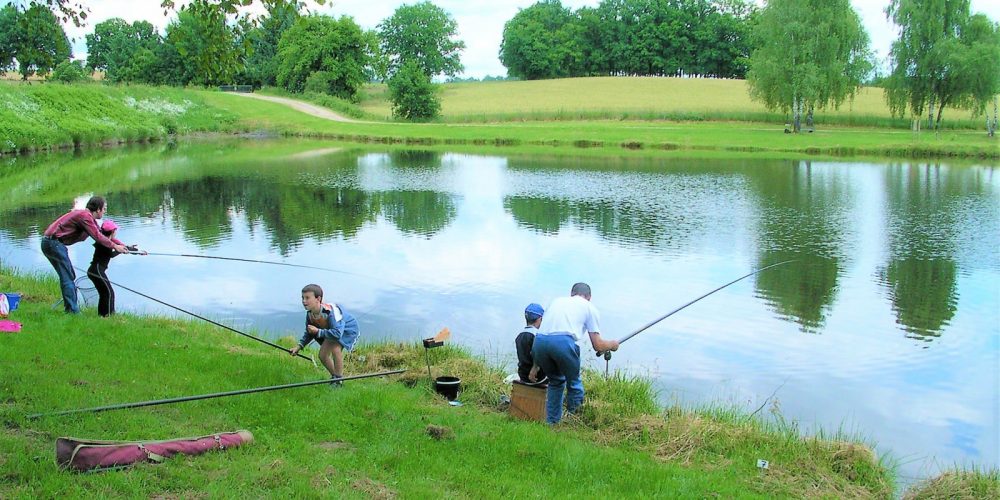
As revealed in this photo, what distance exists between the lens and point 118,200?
27734 millimetres

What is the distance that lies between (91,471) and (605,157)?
42516 millimetres

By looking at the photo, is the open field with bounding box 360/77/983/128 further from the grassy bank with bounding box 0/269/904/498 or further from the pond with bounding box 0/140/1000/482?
the grassy bank with bounding box 0/269/904/498

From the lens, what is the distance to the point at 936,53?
182 ft

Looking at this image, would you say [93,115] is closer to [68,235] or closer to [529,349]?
[68,235]

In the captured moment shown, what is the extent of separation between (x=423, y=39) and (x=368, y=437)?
112 metres

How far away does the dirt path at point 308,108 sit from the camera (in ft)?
237

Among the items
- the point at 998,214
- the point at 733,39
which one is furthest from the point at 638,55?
the point at 998,214

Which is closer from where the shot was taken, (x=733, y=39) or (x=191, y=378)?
(x=191, y=378)

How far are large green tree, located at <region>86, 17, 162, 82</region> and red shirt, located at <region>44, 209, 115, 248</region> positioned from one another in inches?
3631

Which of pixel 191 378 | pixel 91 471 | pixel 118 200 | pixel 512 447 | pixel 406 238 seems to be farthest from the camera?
pixel 118 200

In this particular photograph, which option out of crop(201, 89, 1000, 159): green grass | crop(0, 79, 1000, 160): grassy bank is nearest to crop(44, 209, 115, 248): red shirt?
crop(0, 79, 1000, 160): grassy bank

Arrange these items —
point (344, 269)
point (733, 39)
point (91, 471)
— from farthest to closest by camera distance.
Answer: point (733, 39)
point (344, 269)
point (91, 471)

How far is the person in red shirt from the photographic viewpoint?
10.7 meters

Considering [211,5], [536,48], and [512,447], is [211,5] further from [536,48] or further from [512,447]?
[536,48]
